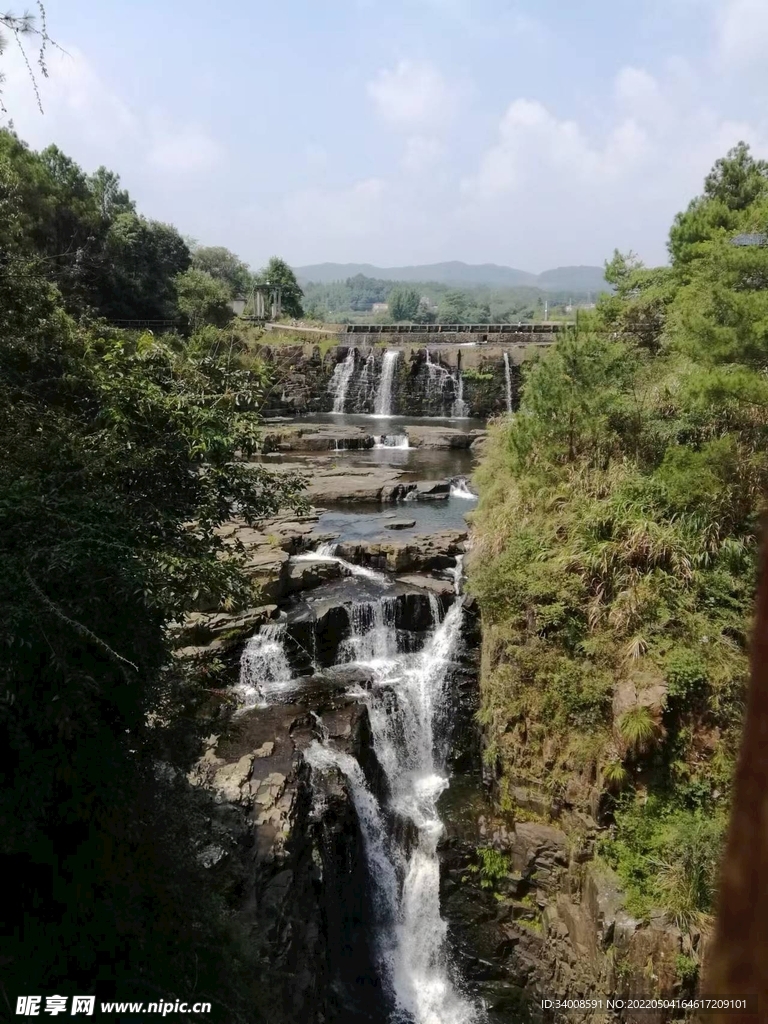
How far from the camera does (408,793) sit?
9992 mm

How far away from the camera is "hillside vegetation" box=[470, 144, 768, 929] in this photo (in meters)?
Answer: 7.50

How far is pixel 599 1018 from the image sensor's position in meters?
7.14

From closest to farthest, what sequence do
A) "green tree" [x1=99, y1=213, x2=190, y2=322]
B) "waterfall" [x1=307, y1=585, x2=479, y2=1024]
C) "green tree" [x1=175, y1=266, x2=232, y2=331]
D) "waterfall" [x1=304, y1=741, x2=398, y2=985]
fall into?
"waterfall" [x1=307, y1=585, x2=479, y2=1024] < "waterfall" [x1=304, y1=741, x2=398, y2=985] < "green tree" [x1=99, y1=213, x2=190, y2=322] < "green tree" [x1=175, y1=266, x2=232, y2=331]

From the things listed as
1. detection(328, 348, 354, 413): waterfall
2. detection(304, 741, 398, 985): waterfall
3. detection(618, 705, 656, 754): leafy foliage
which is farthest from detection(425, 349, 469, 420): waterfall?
detection(618, 705, 656, 754): leafy foliage

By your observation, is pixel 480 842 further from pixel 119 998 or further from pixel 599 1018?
pixel 119 998

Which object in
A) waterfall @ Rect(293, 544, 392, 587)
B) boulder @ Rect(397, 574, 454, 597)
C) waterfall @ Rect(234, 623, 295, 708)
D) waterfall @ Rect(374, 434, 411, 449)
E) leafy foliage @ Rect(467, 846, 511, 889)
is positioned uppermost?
waterfall @ Rect(374, 434, 411, 449)

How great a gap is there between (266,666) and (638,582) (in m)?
6.08

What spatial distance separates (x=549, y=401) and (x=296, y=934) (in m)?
8.38

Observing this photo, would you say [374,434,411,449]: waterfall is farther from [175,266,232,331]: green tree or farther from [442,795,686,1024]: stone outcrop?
[442,795,686,1024]: stone outcrop

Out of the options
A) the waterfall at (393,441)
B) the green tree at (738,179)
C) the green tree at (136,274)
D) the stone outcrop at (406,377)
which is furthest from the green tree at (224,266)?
the green tree at (738,179)

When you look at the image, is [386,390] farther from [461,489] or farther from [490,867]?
[490,867]

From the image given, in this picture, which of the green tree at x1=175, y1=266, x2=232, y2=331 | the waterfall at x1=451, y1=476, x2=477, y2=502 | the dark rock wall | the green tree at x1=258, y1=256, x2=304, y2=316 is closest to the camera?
the waterfall at x1=451, y1=476, x2=477, y2=502

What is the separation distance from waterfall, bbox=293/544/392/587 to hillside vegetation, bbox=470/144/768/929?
7.79ft

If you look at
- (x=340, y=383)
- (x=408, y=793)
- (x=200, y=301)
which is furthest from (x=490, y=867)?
(x=200, y=301)
